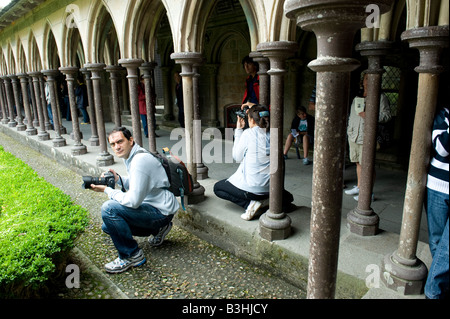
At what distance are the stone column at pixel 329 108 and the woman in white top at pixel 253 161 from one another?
158 cm

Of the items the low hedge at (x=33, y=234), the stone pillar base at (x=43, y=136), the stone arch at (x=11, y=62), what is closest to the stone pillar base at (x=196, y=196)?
the low hedge at (x=33, y=234)

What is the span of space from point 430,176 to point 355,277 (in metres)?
0.93

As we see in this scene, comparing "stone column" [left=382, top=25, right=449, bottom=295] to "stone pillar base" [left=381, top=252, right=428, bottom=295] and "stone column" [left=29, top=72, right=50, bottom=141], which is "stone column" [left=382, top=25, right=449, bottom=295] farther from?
"stone column" [left=29, top=72, right=50, bottom=141]

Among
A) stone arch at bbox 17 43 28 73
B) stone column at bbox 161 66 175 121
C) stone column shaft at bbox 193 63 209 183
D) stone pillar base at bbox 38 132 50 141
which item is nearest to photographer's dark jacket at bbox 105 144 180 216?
stone column shaft at bbox 193 63 209 183

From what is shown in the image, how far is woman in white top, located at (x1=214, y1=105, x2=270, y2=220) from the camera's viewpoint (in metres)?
3.41

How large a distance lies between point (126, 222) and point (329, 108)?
232cm

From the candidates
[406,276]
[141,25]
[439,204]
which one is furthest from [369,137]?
[141,25]

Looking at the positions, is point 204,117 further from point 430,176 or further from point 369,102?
point 430,176

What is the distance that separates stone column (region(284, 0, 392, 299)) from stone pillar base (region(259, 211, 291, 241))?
1.14 metres

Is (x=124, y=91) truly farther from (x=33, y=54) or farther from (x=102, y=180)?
(x=102, y=180)

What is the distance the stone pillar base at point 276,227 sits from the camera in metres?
3.08

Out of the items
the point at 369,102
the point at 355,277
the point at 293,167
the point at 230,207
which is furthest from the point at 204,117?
the point at 355,277

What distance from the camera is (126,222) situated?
126 inches

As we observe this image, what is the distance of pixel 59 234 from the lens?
2.80m
